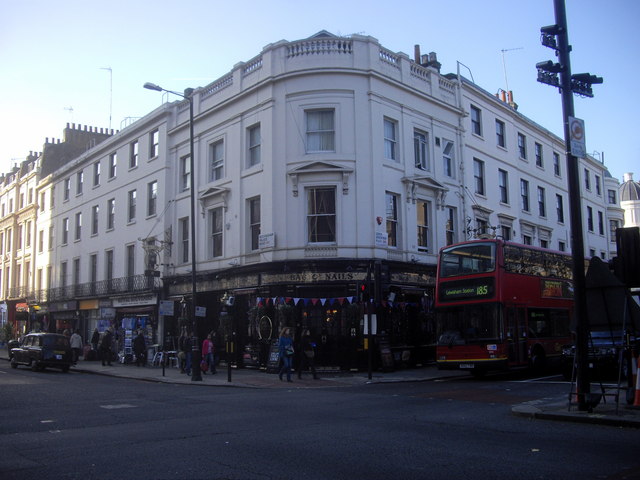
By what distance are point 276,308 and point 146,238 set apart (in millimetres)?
11239

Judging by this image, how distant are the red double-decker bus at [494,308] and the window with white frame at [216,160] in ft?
38.6

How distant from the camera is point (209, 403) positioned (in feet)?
44.8

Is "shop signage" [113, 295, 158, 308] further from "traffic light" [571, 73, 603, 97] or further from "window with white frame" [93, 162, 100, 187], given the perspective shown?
"traffic light" [571, 73, 603, 97]

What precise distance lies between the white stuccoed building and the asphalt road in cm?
815

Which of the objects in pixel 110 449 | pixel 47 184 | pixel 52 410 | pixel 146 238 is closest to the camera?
pixel 110 449

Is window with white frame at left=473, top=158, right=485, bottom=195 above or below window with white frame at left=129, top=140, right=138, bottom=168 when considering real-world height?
below

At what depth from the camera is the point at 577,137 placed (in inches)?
454

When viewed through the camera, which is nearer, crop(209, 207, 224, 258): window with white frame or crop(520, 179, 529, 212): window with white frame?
crop(209, 207, 224, 258): window with white frame

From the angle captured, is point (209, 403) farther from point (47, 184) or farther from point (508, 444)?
point (47, 184)

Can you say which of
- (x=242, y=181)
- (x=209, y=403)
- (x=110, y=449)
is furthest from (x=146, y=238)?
(x=110, y=449)

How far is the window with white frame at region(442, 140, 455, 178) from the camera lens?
27984 millimetres

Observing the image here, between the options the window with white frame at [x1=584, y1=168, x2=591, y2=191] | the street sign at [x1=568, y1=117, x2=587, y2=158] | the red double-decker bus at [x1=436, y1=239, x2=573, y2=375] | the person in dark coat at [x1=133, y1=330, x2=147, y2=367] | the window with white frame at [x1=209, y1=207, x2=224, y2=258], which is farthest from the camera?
the window with white frame at [x1=584, y1=168, x2=591, y2=191]

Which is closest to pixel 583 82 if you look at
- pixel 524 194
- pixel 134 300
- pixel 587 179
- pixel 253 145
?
pixel 253 145

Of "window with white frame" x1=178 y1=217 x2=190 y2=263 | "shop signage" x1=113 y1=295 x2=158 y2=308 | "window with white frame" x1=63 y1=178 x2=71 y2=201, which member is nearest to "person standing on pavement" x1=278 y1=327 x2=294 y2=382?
"window with white frame" x1=178 y1=217 x2=190 y2=263
